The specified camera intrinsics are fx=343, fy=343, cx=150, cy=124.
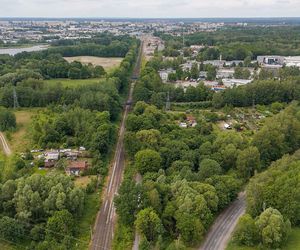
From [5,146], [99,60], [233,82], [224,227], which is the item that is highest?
[233,82]

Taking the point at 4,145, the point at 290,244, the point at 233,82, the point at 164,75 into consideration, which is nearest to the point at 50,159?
the point at 4,145

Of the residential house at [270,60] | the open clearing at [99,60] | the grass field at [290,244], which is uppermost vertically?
the residential house at [270,60]

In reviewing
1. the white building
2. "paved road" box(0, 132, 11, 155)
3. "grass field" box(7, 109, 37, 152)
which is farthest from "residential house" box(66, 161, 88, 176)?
the white building

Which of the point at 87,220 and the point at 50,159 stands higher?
the point at 50,159

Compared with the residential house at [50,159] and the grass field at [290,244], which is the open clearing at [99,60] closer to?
the residential house at [50,159]

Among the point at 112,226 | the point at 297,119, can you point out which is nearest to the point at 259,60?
the point at 297,119

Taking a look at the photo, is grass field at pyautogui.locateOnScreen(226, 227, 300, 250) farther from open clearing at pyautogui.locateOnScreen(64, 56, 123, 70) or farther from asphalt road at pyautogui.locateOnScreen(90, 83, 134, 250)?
open clearing at pyautogui.locateOnScreen(64, 56, 123, 70)

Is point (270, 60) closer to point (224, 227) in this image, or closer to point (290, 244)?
point (224, 227)

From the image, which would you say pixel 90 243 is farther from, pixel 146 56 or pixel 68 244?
pixel 146 56

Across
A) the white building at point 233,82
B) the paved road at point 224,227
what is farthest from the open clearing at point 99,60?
the paved road at point 224,227
